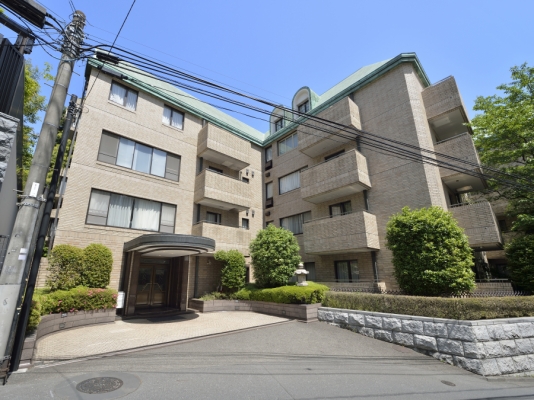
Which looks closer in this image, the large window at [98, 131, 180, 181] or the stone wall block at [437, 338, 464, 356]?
the stone wall block at [437, 338, 464, 356]

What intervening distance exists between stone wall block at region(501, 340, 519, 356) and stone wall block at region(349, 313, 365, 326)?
3.84m

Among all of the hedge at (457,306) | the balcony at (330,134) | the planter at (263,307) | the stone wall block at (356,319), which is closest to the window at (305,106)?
the balcony at (330,134)

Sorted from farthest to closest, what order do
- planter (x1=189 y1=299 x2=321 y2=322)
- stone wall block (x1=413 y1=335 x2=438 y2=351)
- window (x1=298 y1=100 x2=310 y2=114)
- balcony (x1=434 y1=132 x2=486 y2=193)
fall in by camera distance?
window (x1=298 y1=100 x2=310 y2=114) → balcony (x1=434 y1=132 x2=486 y2=193) → planter (x1=189 y1=299 x2=321 y2=322) → stone wall block (x1=413 y1=335 x2=438 y2=351)

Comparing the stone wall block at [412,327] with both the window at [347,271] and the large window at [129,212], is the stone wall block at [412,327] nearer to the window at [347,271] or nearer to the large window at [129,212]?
the window at [347,271]

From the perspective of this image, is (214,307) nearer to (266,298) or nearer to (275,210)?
(266,298)

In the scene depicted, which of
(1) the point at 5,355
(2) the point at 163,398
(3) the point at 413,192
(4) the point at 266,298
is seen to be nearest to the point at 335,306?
(4) the point at 266,298

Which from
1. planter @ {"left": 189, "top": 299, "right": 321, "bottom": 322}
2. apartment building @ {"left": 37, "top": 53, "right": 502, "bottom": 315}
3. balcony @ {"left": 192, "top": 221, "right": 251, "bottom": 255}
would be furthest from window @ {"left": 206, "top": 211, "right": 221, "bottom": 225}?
planter @ {"left": 189, "top": 299, "right": 321, "bottom": 322}

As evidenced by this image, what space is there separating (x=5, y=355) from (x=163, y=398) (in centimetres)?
316

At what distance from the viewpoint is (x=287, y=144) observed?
21234 mm

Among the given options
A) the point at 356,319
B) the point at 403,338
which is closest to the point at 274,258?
the point at 356,319

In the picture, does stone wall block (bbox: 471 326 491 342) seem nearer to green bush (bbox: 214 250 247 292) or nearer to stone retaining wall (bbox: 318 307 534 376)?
stone retaining wall (bbox: 318 307 534 376)

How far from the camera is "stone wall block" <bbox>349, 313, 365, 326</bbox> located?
9604 millimetres

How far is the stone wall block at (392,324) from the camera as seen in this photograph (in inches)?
343

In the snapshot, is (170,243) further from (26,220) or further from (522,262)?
(522,262)
